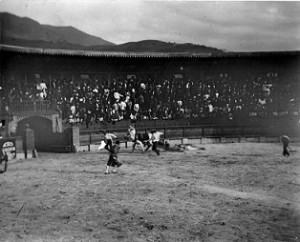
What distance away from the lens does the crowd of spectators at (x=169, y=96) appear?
2247 centimetres

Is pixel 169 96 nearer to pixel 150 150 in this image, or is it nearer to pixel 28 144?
pixel 150 150

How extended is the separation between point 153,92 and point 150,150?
618cm

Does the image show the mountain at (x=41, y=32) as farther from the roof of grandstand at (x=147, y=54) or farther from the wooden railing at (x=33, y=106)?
the wooden railing at (x=33, y=106)

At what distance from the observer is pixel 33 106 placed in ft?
64.8

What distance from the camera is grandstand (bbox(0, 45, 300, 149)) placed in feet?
68.9

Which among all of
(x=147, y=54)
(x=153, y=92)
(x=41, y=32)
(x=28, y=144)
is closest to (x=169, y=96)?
(x=153, y=92)

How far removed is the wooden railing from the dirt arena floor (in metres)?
3.64

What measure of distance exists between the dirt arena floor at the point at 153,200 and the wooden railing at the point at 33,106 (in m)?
3.64

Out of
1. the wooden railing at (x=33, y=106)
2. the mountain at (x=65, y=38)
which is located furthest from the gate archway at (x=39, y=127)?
the mountain at (x=65, y=38)

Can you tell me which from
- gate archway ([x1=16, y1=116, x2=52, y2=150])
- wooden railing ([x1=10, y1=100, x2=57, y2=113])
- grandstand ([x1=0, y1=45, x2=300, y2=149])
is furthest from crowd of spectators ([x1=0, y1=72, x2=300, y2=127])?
gate archway ([x1=16, y1=116, x2=52, y2=150])

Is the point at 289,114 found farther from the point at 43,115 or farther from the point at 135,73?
the point at 43,115

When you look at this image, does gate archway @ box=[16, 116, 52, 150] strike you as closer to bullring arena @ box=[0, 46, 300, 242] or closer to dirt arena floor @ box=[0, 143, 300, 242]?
bullring arena @ box=[0, 46, 300, 242]

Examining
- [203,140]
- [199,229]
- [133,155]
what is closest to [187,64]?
[203,140]

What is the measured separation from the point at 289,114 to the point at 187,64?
314 inches
